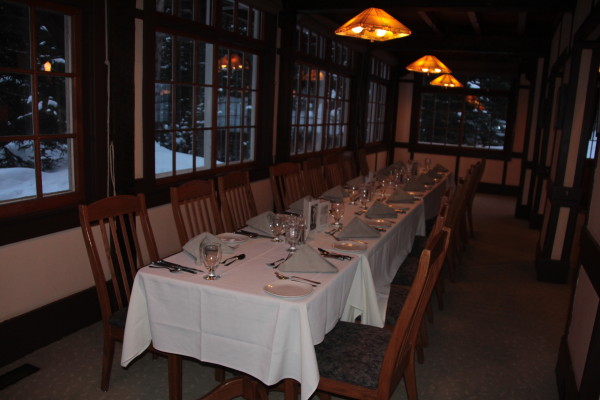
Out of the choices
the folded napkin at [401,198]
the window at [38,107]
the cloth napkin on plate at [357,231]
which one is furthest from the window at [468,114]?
the window at [38,107]

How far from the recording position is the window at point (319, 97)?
650cm

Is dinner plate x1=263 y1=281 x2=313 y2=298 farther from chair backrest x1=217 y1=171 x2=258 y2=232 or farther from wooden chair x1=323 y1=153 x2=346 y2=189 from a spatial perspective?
wooden chair x1=323 y1=153 x2=346 y2=189

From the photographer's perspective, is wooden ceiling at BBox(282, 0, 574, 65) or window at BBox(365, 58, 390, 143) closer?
wooden ceiling at BBox(282, 0, 574, 65)

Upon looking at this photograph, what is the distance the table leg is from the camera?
2.44 m

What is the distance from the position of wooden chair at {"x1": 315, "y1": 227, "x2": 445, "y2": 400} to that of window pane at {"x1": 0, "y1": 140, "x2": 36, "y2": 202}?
6.35 ft

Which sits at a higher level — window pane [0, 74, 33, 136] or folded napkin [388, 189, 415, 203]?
window pane [0, 74, 33, 136]

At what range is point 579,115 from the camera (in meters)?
4.52

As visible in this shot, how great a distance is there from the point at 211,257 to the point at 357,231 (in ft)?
3.58

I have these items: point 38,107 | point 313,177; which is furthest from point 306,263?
point 313,177

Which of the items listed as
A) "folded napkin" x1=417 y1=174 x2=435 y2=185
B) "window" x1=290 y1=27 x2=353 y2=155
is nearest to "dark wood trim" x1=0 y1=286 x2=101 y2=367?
"window" x1=290 y1=27 x2=353 y2=155

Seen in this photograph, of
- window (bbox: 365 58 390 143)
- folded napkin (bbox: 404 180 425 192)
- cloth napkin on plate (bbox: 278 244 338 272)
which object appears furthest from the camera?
window (bbox: 365 58 390 143)

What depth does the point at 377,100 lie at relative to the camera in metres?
10.2

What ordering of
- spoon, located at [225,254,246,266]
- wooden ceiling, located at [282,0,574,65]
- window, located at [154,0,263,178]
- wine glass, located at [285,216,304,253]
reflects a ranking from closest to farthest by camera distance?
spoon, located at [225,254,246,266], wine glass, located at [285,216,304,253], window, located at [154,0,263,178], wooden ceiling, located at [282,0,574,65]

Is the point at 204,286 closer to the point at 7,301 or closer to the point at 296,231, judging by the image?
the point at 296,231
